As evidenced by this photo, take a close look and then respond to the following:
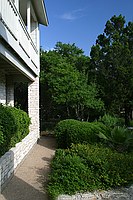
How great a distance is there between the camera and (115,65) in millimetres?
15797

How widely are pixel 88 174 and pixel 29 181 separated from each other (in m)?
1.79

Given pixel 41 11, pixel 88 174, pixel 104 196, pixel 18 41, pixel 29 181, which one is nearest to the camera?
pixel 104 196

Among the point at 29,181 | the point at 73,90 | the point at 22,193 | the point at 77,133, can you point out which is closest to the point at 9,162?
the point at 29,181

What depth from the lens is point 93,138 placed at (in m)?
9.28

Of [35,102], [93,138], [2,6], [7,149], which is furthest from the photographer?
[35,102]

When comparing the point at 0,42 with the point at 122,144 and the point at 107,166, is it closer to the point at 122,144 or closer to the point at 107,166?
the point at 107,166

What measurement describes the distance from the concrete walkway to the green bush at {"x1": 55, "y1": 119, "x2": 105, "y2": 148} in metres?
1.39

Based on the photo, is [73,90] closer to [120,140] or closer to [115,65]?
[115,65]

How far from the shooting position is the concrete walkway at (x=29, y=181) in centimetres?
513

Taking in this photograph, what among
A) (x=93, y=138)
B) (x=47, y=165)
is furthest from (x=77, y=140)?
(x=47, y=165)

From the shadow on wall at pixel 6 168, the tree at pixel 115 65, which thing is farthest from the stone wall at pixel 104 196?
the tree at pixel 115 65

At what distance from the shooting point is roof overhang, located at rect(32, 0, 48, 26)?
1052 cm

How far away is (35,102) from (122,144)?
702 centimetres

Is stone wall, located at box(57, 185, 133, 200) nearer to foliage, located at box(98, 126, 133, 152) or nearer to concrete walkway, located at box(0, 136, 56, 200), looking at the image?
concrete walkway, located at box(0, 136, 56, 200)
